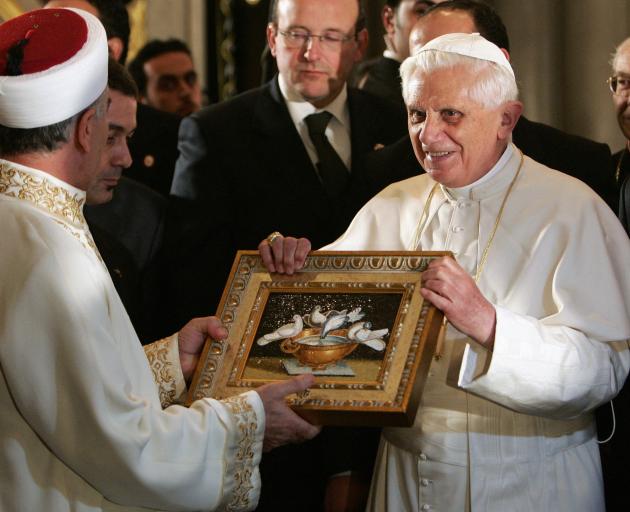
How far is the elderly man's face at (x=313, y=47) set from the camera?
4.54m

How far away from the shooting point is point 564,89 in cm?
593

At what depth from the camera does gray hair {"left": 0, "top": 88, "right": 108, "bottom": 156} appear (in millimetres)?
2822

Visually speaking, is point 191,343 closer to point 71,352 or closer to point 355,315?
point 355,315

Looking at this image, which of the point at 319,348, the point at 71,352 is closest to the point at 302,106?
the point at 319,348

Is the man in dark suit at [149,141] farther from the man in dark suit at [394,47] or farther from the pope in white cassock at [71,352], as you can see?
the pope in white cassock at [71,352]

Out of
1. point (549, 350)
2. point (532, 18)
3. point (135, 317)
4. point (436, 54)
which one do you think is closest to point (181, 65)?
point (532, 18)

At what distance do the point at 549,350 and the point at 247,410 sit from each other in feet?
2.58

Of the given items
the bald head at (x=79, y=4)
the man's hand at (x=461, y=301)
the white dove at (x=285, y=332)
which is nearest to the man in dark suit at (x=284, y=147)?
the bald head at (x=79, y=4)

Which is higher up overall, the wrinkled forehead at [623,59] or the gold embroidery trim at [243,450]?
the wrinkled forehead at [623,59]

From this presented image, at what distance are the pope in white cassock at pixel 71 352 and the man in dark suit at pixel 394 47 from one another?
8.02ft

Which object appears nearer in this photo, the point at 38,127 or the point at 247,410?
the point at 38,127

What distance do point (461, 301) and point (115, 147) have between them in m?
1.38

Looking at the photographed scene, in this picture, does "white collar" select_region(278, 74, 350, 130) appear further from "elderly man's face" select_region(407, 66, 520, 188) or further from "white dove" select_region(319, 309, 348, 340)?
"white dove" select_region(319, 309, 348, 340)

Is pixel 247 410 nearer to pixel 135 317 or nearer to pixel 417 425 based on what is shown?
pixel 417 425
